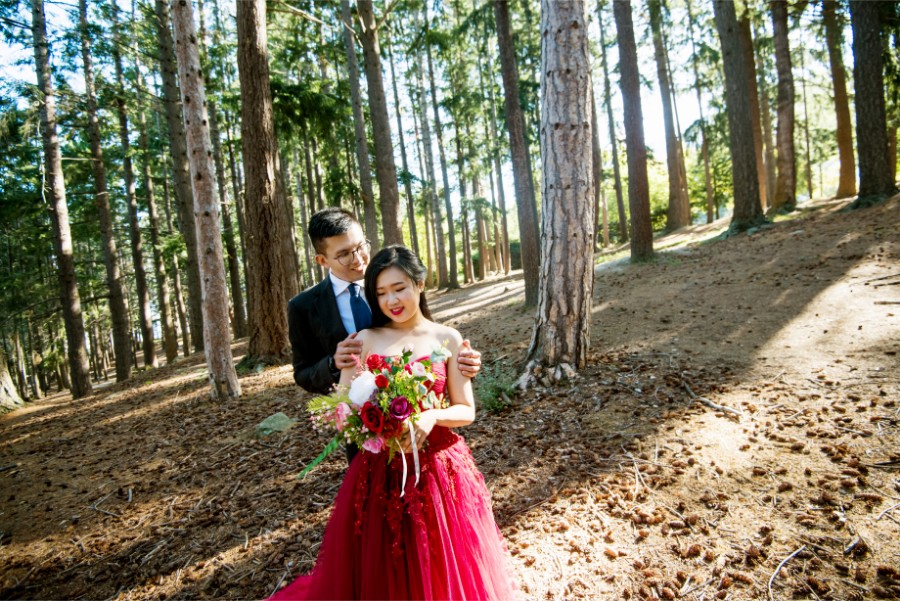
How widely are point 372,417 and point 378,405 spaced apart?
84 millimetres

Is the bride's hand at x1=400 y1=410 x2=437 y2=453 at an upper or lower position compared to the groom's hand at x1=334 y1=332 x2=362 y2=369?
lower

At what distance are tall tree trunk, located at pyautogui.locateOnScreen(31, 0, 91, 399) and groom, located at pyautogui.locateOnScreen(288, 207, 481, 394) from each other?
37.4 ft

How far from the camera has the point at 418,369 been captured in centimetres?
205

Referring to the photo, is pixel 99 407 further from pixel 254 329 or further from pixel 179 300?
pixel 179 300

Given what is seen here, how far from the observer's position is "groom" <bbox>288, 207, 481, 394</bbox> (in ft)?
8.31

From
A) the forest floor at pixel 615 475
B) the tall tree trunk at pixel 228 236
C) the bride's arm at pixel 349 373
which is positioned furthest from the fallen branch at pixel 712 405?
the tall tree trunk at pixel 228 236

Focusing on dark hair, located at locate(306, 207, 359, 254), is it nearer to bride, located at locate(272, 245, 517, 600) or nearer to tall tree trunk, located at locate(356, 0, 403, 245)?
bride, located at locate(272, 245, 517, 600)

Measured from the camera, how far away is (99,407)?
8.32m

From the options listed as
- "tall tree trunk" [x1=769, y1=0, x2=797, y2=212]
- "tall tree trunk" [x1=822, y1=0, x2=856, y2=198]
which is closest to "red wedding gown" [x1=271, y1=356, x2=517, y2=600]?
"tall tree trunk" [x1=769, y1=0, x2=797, y2=212]

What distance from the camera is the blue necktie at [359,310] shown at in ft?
8.82

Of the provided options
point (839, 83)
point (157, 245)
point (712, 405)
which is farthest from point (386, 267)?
point (839, 83)

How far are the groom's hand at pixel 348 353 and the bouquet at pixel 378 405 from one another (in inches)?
7.1

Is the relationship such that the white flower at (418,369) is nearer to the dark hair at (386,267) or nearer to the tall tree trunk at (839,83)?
the dark hair at (386,267)

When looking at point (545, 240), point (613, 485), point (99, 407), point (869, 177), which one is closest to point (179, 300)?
point (99, 407)
